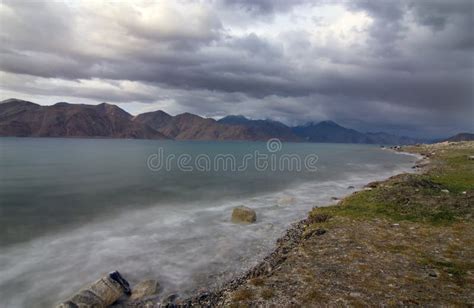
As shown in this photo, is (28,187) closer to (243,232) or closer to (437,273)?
(243,232)

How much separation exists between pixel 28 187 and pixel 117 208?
3339cm

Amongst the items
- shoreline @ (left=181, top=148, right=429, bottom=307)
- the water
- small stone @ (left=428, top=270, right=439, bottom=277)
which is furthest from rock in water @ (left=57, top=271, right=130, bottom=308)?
small stone @ (left=428, top=270, right=439, bottom=277)

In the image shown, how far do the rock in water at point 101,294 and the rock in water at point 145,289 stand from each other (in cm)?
63

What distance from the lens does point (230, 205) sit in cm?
5188

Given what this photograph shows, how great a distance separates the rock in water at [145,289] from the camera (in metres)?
20.9

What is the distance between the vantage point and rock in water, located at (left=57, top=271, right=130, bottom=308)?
62.1 feet

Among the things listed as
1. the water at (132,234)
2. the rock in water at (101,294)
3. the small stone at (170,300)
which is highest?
the rock in water at (101,294)

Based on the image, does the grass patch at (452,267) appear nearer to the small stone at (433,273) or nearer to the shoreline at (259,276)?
the shoreline at (259,276)

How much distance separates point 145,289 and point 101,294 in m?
2.98

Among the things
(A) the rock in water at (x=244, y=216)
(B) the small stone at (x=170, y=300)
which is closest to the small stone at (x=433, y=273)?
(B) the small stone at (x=170, y=300)

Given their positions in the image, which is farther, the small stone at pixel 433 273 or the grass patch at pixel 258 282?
the grass patch at pixel 258 282

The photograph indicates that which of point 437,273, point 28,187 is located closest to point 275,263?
point 437,273

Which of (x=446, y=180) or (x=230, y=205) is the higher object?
(x=446, y=180)

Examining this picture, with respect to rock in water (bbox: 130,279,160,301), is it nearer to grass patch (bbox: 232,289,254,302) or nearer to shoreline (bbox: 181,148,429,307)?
shoreline (bbox: 181,148,429,307)
